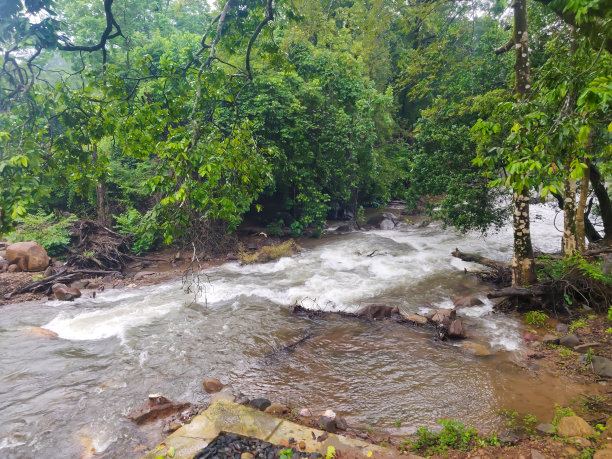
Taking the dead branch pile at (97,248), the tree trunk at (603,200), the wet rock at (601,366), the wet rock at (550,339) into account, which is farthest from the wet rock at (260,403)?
the dead branch pile at (97,248)

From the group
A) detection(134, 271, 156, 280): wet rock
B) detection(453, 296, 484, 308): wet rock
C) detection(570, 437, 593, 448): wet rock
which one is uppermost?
detection(134, 271, 156, 280): wet rock

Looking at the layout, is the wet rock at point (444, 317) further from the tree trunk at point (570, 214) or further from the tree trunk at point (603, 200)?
the tree trunk at point (603, 200)

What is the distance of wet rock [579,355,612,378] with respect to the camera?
18.2 ft

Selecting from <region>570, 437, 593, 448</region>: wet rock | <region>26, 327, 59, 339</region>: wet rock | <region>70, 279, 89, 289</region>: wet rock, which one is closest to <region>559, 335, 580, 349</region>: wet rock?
<region>570, 437, 593, 448</region>: wet rock

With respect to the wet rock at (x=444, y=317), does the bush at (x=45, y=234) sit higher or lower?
higher

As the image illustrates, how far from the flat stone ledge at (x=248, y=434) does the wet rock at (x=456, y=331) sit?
156 inches

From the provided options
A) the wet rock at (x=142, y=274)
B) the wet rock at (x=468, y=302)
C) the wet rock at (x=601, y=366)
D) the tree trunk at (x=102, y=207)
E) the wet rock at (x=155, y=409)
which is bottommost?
the wet rock at (x=468, y=302)

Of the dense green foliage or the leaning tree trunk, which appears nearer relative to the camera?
the dense green foliage

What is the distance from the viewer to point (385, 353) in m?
7.00

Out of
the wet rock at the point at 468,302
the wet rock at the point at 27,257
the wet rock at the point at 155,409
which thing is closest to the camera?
the wet rock at the point at 155,409

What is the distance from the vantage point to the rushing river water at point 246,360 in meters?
5.19

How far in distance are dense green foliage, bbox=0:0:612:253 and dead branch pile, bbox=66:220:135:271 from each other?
77 centimetres

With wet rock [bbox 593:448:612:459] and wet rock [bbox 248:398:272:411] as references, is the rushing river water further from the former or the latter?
wet rock [bbox 593:448:612:459]

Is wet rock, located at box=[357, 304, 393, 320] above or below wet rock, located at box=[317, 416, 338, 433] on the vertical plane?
below
